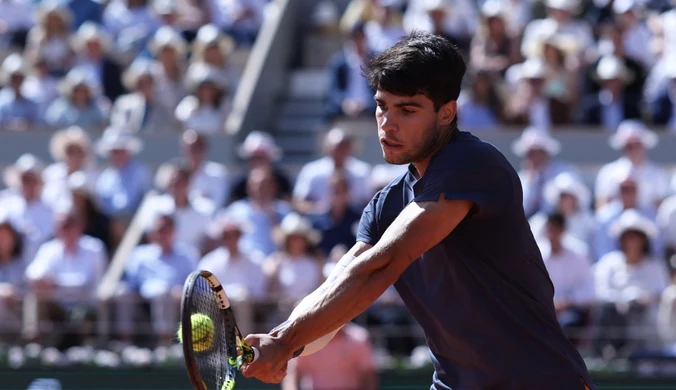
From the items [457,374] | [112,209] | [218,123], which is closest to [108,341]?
[112,209]

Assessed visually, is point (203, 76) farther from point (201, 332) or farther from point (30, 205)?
point (201, 332)

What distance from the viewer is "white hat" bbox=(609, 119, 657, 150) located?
9.84 meters

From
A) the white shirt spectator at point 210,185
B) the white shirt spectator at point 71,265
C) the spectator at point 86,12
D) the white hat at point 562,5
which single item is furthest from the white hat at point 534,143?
the spectator at point 86,12

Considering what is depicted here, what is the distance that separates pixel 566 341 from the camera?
369 centimetres

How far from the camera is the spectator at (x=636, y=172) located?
9.68 meters

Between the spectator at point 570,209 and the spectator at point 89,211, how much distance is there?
3495 millimetres

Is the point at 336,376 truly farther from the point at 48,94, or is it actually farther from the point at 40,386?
the point at 48,94

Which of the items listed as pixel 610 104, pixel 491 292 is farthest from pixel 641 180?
pixel 491 292

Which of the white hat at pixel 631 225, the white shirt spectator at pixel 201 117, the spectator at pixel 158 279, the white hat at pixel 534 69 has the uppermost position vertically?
the white hat at pixel 534 69

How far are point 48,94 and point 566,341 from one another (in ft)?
31.1

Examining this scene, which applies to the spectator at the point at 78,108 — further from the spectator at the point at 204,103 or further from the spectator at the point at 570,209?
the spectator at the point at 570,209

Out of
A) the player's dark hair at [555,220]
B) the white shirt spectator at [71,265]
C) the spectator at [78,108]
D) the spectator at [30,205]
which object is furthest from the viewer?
the spectator at [78,108]

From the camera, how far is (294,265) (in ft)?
29.6

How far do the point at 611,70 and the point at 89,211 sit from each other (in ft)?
14.9
